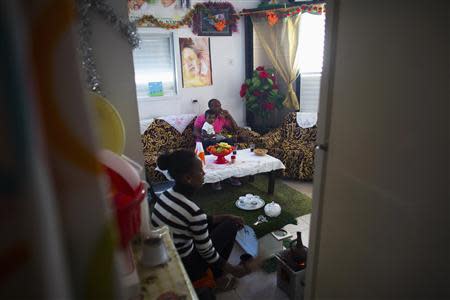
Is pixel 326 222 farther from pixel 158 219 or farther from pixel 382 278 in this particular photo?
pixel 158 219

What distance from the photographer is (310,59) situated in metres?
4.55

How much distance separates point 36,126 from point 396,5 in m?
1.02

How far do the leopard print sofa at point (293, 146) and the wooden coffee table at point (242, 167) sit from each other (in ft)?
1.89

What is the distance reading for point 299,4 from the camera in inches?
170

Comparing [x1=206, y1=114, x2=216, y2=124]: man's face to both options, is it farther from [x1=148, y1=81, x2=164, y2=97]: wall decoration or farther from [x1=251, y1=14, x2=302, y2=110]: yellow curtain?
[x1=251, y1=14, x2=302, y2=110]: yellow curtain

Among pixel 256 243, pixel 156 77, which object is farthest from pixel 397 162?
pixel 156 77

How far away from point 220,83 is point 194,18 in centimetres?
103

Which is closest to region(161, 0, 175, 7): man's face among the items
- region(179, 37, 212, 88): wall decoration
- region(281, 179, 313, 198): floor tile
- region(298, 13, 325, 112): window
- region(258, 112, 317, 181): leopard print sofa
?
region(179, 37, 212, 88): wall decoration

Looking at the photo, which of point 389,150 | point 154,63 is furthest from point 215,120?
point 389,150

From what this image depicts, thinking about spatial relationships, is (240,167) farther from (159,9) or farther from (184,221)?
(159,9)

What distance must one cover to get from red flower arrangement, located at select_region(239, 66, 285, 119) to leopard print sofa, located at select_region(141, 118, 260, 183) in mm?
495

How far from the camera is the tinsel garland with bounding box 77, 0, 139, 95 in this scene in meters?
1.31

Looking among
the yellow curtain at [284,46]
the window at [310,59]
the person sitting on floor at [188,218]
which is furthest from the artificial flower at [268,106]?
the person sitting on floor at [188,218]

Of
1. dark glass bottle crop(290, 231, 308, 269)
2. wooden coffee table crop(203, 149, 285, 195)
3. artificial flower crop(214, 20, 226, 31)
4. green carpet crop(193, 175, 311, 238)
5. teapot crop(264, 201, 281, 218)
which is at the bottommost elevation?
green carpet crop(193, 175, 311, 238)
